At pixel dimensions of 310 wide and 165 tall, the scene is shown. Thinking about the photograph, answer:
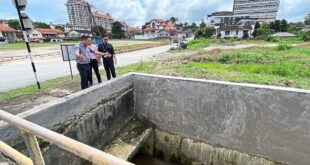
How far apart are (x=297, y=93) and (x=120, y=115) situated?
3.18 metres

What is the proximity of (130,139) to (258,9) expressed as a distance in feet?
398

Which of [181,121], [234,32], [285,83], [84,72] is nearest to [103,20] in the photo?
[234,32]

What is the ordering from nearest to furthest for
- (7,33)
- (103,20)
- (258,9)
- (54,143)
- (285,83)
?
(54,143) → (285,83) → (7,33) → (103,20) → (258,9)

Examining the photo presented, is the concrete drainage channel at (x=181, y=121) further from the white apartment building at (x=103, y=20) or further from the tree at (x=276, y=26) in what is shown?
the white apartment building at (x=103, y=20)

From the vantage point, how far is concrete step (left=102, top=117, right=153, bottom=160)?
11.9ft

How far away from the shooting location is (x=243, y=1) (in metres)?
106

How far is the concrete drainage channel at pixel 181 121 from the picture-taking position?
2893mm

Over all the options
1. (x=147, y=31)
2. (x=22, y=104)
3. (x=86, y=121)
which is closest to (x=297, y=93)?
(x=86, y=121)

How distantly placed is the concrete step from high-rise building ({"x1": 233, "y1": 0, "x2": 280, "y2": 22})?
110028mm

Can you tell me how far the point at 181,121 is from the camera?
3.94m

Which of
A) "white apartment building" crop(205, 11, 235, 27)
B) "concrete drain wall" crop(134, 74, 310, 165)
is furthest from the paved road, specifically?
"white apartment building" crop(205, 11, 235, 27)

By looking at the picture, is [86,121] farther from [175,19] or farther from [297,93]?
[175,19]

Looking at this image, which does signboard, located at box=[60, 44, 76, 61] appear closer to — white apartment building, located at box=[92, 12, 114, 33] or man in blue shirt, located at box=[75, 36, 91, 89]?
man in blue shirt, located at box=[75, 36, 91, 89]

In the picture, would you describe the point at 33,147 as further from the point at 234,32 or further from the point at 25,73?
the point at 234,32
